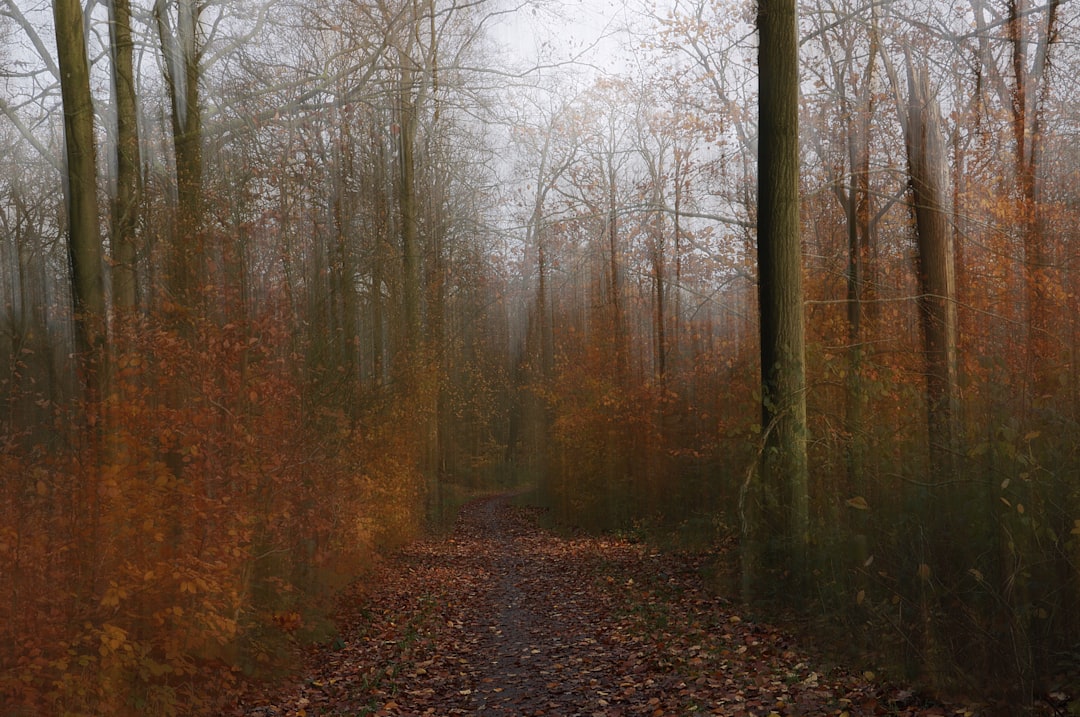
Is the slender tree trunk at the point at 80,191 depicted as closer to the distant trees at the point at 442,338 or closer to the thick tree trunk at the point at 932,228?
the distant trees at the point at 442,338

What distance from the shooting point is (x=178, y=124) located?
38.3 ft

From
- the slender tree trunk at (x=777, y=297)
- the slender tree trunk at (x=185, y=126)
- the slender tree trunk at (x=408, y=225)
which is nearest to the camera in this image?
the slender tree trunk at (x=777, y=297)

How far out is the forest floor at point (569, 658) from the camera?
608 centimetres

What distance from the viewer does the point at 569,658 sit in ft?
26.2

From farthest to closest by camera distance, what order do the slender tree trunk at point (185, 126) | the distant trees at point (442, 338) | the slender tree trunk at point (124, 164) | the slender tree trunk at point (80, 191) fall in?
the slender tree trunk at point (185, 126), the slender tree trunk at point (124, 164), the slender tree trunk at point (80, 191), the distant trees at point (442, 338)

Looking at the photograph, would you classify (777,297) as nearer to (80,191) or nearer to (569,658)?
(569,658)

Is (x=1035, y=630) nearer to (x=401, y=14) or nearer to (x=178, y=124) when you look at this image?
(x=178, y=124)

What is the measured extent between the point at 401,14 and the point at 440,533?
41.2ft

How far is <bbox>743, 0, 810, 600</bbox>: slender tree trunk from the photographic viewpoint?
8.62 meters

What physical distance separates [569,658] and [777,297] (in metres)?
4.48

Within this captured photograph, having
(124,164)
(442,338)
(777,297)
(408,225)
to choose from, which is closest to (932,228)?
(777,297)

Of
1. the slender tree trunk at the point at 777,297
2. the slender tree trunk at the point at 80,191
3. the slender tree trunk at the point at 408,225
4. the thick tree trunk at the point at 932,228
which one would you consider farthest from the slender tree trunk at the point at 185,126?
the thick tree trunk at the point at 932,228

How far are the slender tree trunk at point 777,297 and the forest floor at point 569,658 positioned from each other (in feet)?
3.35

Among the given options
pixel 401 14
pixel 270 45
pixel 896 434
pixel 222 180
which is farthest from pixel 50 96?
pixel 896 434
